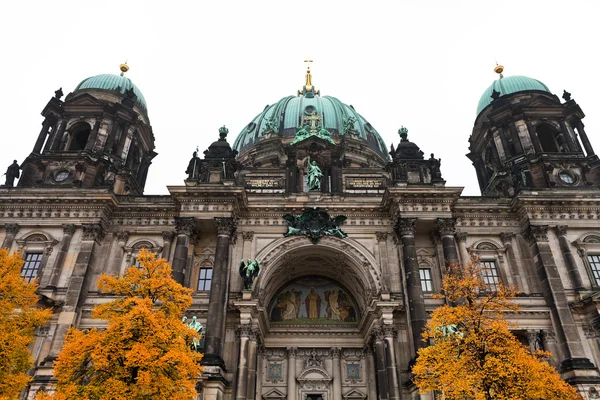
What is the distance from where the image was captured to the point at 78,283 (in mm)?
27078

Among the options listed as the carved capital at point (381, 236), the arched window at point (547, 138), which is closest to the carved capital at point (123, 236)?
the carved capital at point (381, 236)

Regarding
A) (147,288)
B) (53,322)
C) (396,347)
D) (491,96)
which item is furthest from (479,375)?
(491,96)

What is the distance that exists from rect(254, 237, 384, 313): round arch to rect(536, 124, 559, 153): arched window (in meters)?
19.4

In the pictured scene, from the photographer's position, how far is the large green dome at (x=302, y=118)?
4803cm

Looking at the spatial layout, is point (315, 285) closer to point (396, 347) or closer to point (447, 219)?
point (396, 347)

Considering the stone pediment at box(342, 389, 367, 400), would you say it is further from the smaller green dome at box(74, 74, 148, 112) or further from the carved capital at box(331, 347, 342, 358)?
the smaller green dome at box(74, 74, 148, 112)

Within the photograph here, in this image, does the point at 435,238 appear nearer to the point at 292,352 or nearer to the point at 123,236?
the point at 292,352

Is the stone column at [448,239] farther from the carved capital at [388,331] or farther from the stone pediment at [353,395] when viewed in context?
the stone pediment at [353,395]

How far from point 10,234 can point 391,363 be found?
25747 millimetres

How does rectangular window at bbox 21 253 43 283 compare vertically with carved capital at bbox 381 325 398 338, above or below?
above

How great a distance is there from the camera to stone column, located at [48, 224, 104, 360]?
25477mm

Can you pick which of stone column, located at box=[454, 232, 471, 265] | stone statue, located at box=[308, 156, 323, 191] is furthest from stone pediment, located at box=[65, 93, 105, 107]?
stone column, located at box=[454, 232, 471, 265]

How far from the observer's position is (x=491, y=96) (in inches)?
1494

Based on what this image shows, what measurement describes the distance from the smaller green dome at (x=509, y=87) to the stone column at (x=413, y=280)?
681 inches
